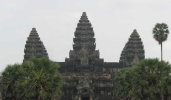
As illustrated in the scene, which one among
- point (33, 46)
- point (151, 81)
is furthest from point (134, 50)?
point (151, 81)

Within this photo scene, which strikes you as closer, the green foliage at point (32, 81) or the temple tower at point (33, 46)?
the green foliage at point (32, 81)

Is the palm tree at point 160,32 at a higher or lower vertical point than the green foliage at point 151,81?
higher

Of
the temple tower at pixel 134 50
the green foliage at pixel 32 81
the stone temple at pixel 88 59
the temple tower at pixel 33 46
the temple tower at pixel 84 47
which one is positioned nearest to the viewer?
the green foliage at pixel 32 81

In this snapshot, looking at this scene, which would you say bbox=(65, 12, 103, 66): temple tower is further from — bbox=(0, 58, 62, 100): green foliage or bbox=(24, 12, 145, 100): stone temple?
bbox=(0, 58, 62, 100): green foliage

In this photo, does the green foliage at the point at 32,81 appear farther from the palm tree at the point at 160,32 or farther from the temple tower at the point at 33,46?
the temple tower at the point at 33,46

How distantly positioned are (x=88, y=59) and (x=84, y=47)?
366 cm

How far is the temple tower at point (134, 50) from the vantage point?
13686 cm

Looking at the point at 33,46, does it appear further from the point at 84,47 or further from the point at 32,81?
the point at 32,81

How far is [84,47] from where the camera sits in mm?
132750

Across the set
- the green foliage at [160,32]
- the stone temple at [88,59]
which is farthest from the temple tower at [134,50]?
the green foliage at [160,32]

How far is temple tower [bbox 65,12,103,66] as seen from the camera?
433 feet

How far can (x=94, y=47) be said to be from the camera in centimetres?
13400

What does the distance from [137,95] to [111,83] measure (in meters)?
47.6

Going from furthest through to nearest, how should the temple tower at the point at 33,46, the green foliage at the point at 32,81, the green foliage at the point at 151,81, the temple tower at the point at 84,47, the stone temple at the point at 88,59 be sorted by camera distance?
the temple tower at the point at 33,46
the temple tower at the point at 84,47
the stone temple at the point at 88,59
the green foliage at the point at 151,81
the green foliage at the point at 32,81
